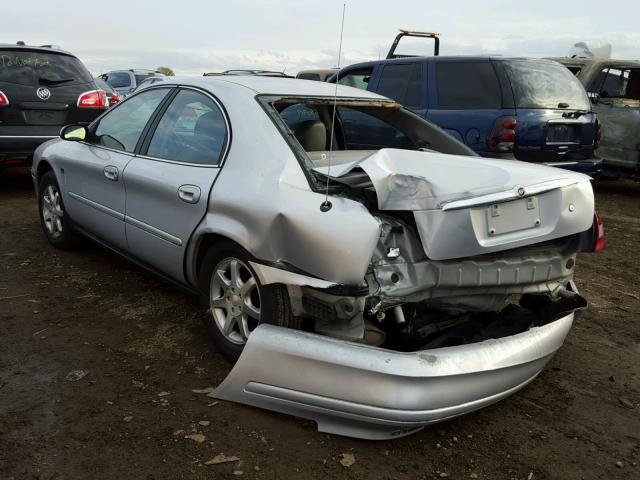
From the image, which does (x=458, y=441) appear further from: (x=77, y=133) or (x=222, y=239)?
(x=77, y=133)

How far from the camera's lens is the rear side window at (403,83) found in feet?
23.1

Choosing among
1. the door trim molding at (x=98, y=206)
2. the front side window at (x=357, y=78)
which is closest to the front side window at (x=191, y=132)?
the door trim molding at (x=98, y=206)

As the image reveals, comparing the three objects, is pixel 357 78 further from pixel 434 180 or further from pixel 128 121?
pixel 434 180

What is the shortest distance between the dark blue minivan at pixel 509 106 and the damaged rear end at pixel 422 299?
343 centimetres

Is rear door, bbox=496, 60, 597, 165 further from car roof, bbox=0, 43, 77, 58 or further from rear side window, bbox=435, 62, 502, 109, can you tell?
car roof, bbox=0, 43, 77, 58

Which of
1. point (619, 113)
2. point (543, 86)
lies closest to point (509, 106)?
point (543, 86)

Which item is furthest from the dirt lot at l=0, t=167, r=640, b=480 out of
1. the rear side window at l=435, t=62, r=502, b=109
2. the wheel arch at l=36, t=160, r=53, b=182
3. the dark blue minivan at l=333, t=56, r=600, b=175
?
the rear side window at l=435, t=62, r=502, b=109

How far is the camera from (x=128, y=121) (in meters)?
4.15

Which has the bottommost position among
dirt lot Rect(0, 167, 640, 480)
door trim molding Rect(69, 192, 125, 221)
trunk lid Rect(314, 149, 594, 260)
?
dirt lot Rect(0, 167, 640, 480)

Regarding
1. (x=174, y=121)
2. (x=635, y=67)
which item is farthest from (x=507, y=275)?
(x=635, y=67)

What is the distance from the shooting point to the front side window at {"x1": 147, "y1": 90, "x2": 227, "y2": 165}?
328 cm

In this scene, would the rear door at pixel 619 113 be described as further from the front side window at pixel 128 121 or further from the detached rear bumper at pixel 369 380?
the front side window at pixel 128 121

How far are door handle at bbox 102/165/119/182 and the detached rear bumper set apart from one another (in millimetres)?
1830

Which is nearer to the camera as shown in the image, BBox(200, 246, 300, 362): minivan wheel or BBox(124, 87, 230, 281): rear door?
BBox(200, 246, 300, 362): minivan wheel
